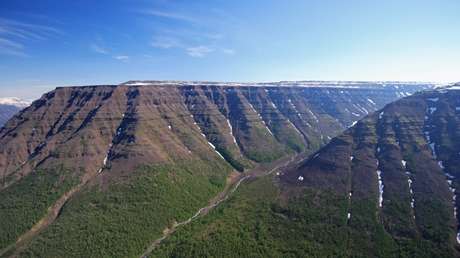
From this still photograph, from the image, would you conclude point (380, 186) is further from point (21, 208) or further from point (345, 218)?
point (21, 208)

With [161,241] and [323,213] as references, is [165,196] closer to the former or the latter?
[161,241]

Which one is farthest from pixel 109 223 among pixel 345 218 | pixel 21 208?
pixel 345 218

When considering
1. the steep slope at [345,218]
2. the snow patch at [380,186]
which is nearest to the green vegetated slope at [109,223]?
the steep slope at [345,218]

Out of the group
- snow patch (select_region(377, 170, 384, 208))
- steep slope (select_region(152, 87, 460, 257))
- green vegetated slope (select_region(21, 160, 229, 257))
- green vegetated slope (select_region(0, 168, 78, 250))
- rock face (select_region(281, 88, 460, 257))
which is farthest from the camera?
snow patch (select_region(377, 170, 384, 208))

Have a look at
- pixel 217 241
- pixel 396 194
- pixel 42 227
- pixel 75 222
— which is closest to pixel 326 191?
pixel 396 194

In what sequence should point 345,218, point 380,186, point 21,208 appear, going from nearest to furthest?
point 345,218 → point 380,186 → point 21,208

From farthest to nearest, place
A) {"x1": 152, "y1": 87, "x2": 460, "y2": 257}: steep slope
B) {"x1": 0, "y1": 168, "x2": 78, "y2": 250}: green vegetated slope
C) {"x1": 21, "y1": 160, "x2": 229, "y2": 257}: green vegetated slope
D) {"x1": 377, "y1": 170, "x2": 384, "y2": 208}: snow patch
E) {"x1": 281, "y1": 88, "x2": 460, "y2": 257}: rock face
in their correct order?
{"x1": 377, "y1": 170, "x2": 384, "y2": 208}: snow patch
{"x1": 0, "y1": 168, "x2": 78, "y2": 250}: green vegetated slope
{"x1": 21, "y1": 160, "x2": 229, "y2": 257}: green vegetated slope
{"x1": 152, "y1": 87, "x2": 460, "y2": 257}: steep slope
{"x1": 281, "y1": 88, "x2": 460, "y2": 257}: rock face

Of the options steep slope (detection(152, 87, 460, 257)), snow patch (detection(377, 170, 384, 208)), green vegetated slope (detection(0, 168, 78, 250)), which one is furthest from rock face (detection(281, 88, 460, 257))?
green vegetated slope (detection(0, 168, 78, 250))

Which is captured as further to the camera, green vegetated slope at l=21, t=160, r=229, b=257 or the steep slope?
green vegetated slope at l=21, t=160, r=229, b=257

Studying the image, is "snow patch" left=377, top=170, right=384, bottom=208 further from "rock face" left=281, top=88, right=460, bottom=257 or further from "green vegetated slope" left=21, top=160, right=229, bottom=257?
"green vegetated slope" left=21, top=160, right=229, bottom=257

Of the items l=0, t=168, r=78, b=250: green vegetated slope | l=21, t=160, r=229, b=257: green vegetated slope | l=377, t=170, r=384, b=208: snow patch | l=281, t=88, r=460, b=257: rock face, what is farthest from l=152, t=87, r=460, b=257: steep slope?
l=0, t=168, r=78, b=250: green vegetated slope

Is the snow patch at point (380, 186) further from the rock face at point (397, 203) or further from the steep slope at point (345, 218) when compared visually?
the steep slope at point (345, 218)

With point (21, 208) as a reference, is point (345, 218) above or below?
below
